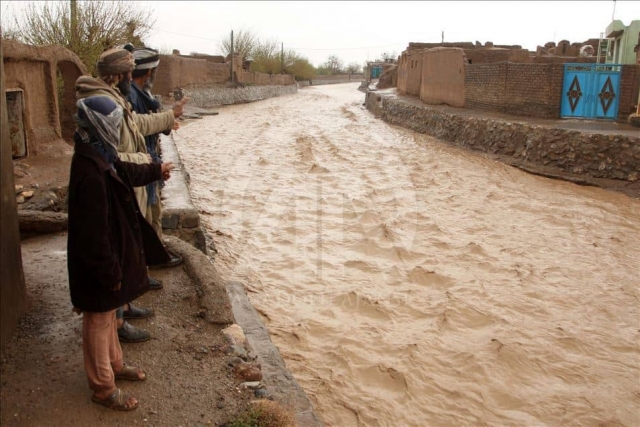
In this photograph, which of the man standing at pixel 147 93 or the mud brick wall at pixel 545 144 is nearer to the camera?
the man standing at pixel 147 93

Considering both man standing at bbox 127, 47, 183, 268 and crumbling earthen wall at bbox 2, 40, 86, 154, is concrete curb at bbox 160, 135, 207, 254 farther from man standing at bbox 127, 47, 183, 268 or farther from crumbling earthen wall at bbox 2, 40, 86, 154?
crumbling earthen wall at bbox 2, 40, 86, 154

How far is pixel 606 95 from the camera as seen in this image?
12.7 meters

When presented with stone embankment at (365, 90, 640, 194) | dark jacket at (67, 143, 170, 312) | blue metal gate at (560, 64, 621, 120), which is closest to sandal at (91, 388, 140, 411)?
dark jacket at (67, 143, 170, 312)

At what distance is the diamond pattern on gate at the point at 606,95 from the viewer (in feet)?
41.3

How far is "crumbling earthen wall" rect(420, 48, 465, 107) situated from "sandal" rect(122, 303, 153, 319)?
14328 mm

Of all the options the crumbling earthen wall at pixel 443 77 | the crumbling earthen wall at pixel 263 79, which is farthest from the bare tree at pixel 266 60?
the crumbling earthen wall at pixel 443 77

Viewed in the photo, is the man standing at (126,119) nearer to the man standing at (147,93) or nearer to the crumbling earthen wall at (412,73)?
the man standing at (147,93)

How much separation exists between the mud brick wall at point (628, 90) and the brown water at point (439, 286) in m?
3.35

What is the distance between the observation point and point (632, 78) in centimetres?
1234

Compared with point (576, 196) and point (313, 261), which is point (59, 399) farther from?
point (576, 196)

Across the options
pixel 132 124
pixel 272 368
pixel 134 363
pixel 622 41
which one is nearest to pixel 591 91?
pixel 622 41

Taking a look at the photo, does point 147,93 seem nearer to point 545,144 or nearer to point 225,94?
point 545,144

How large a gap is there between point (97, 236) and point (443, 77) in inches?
647

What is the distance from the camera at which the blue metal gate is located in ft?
41.3
